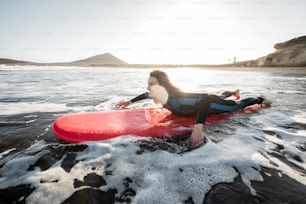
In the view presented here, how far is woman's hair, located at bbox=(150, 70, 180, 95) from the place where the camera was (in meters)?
3.16

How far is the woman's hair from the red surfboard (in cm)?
53

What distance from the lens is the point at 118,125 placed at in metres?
3.21

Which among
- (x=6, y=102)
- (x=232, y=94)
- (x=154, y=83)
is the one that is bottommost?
(x=6, y=102)

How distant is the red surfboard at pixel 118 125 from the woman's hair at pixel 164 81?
531mm

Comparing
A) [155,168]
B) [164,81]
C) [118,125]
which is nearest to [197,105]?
[164,81]

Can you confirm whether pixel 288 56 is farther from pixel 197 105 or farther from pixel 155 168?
pixel 155 168

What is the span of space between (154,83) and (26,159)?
1.91m

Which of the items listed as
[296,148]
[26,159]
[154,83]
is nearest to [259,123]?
[296,148]

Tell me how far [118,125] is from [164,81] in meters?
0.98

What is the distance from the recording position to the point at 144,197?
5.97ft

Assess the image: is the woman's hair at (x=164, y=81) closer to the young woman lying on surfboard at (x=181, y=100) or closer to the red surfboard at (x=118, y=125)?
the young woman lying on surfboard at (x=181, y=100)

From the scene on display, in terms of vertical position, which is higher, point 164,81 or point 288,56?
point 288,56

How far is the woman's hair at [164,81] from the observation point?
3.16m

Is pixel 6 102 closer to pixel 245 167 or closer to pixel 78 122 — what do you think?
pixel 78 122
